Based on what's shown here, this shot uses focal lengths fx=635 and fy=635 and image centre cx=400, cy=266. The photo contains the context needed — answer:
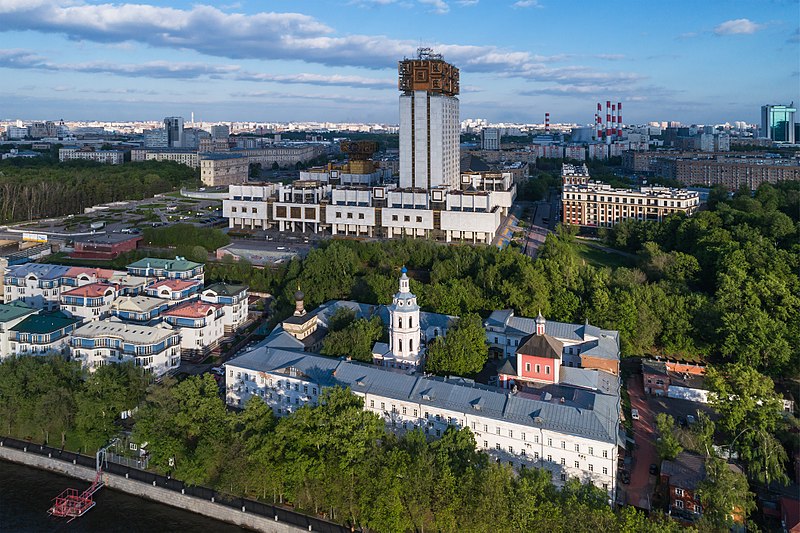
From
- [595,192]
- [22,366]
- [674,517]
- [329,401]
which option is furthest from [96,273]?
[595,192]

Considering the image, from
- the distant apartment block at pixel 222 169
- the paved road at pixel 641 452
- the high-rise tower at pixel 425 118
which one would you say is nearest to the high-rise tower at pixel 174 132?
the distant apartment block at pixel 222 169

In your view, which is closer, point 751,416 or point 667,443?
point 667,443

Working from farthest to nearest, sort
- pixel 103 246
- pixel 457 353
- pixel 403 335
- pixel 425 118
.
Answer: pixel 425 118
pixel 103 246
pixel 403 335
pixel 457 353

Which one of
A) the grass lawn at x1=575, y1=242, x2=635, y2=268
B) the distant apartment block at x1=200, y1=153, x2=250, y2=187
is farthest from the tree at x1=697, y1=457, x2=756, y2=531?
the distant apartment block at x1=200, y1=153, x2=250, y2=187

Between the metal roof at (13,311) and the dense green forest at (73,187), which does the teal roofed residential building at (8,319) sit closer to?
the metal roof at (13,311)

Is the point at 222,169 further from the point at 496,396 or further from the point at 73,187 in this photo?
the point at 496,396

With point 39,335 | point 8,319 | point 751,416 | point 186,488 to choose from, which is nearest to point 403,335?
point 186,488
